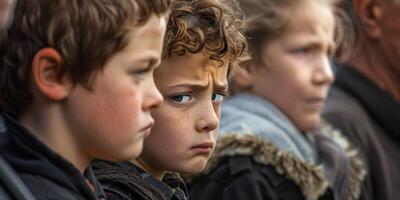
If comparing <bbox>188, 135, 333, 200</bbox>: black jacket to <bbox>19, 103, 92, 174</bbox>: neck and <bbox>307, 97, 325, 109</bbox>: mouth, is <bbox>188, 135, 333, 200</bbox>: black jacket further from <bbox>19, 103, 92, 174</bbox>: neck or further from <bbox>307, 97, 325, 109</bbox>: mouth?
<bbox>19, 103, 92, 174</bbox>: neck

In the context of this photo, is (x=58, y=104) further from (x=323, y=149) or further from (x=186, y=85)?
(x=323, y=149)

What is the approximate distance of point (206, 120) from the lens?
2838 mm

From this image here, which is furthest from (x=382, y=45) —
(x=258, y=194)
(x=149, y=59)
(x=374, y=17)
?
(x=149, y=59)

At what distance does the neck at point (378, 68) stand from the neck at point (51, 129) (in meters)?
2.79

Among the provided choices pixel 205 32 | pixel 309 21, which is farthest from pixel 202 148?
pixel 309 21

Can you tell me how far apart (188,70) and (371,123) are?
209cm

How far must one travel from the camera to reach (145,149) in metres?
2.89

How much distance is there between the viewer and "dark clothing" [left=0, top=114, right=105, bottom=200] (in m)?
2.27

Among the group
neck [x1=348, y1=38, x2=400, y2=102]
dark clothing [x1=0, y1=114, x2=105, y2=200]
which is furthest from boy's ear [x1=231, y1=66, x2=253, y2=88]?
dark clothing [x1=0, y1=114, x2=105, y2=200]

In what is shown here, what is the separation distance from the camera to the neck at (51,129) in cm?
235

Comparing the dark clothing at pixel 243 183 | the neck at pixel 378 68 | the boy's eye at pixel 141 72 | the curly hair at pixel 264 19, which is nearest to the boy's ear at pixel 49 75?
the boy's eye at pixel 141 72

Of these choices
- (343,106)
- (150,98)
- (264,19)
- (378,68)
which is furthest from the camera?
(378,68)

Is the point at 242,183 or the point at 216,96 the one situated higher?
the point at 216,96

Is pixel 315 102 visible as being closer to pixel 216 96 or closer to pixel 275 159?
pixel 275 159
